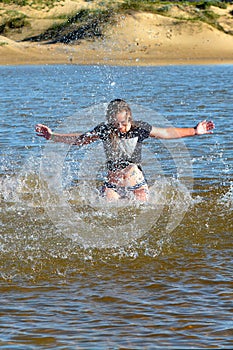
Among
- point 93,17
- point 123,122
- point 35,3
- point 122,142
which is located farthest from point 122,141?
point 35,3

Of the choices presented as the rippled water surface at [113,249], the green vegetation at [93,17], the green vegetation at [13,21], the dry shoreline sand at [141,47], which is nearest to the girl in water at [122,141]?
the rippled water surface at [113,249]

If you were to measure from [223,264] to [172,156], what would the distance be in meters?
5.67

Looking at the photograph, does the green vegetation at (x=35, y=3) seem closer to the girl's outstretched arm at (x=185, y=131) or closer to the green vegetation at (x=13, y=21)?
the green vegetation at (x=13, y=21)

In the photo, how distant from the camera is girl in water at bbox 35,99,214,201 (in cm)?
812

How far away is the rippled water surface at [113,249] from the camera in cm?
524

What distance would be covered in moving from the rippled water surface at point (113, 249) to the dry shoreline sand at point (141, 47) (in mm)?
19967

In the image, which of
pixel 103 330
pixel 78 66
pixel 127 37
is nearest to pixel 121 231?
pixel 103 330

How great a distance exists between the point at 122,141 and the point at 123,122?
249 millimetres

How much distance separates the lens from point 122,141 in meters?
8.32

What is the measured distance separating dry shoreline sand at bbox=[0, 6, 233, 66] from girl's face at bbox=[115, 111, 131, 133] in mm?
24979

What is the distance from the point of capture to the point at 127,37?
1451 inches

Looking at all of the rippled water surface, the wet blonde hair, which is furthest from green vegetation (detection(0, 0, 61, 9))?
the wet blonde hair

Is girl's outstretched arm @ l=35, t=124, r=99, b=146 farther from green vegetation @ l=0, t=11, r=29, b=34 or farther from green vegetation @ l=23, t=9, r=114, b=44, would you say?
green vegetation @ l=0, t=11, r=29, b=34

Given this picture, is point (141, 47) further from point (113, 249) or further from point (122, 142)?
point (113, 249)
